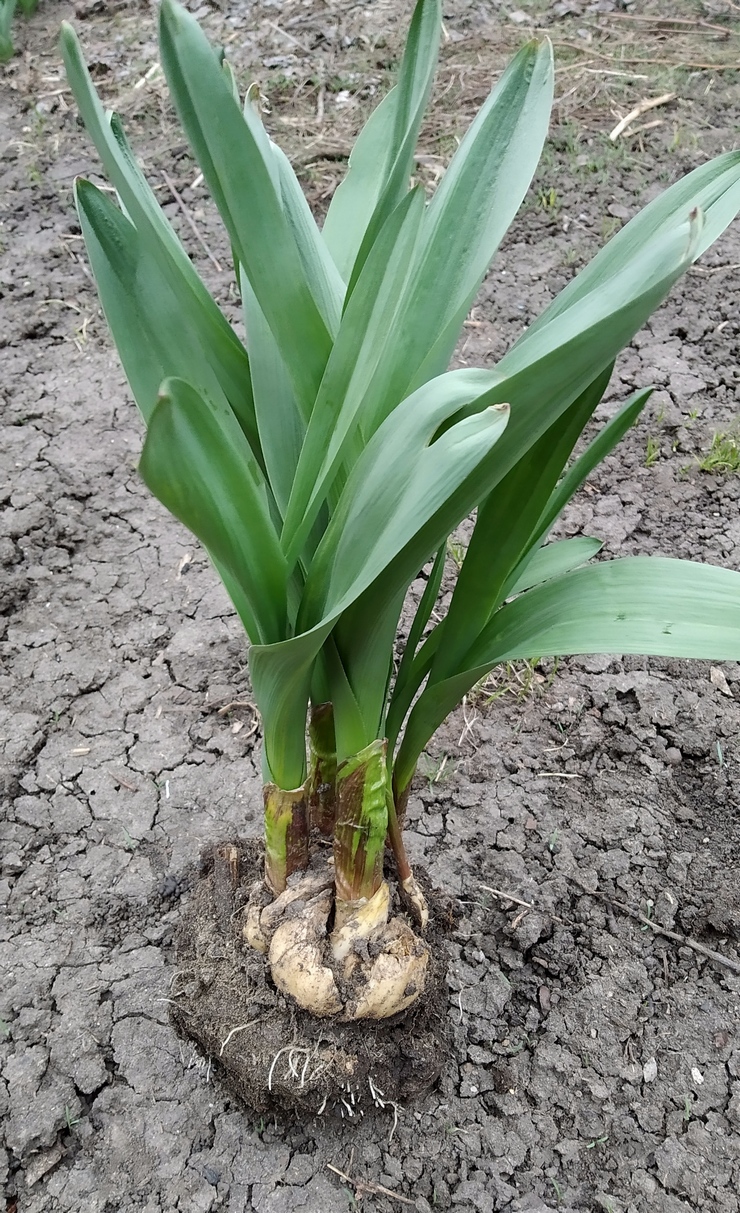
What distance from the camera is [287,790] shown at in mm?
914

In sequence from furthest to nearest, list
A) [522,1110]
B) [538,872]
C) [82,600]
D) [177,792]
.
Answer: [82,600]
[177,792]
[538,872]
[522,1110]

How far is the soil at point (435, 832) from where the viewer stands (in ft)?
3.35

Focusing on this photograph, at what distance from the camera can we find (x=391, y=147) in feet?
2.54

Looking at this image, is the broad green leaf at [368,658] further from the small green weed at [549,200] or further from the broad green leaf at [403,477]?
the small green weed at [549,200]

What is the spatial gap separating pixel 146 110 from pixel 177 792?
7.67ft

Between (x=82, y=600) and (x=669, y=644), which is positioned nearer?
(x=669, y=644)

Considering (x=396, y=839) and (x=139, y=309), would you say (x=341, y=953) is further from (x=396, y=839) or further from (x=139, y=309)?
(x=139, y=309)

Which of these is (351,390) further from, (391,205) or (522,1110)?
(522,1110)

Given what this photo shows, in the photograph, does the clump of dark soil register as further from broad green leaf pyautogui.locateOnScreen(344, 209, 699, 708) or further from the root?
broad green leaf pyautogui.locateOnScreen(344, 209, 699, 708)

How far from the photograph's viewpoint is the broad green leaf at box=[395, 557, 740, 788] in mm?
703

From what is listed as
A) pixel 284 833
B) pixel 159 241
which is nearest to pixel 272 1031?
pixel 284 833

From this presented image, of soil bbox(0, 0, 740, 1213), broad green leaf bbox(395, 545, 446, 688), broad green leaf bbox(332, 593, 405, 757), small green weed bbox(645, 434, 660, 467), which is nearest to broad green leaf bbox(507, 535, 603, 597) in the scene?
broad green leaf bbox(395, 545, 446, 688)

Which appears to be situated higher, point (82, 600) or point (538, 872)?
point (82, 600)

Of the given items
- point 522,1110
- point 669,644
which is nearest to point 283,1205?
point 522,1110
